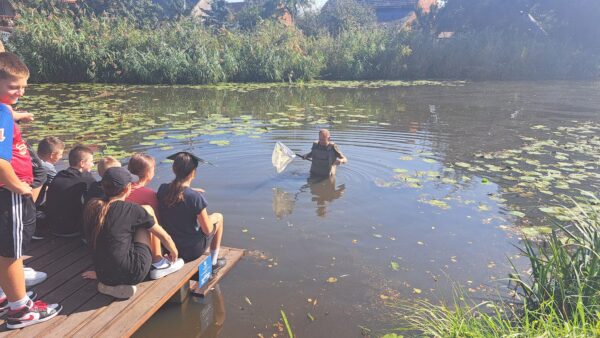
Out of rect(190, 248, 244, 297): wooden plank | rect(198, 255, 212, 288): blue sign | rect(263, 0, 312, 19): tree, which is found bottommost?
rect(190, 248, 244, 297): wooden plank

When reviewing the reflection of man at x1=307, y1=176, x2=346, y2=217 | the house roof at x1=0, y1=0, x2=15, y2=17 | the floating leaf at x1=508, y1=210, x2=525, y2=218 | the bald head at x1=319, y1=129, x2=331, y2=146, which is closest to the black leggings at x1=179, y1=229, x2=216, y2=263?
the reflection of man at x1=307, y1=176, x2=346, y2=217

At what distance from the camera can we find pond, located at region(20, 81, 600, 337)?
12.7 ft

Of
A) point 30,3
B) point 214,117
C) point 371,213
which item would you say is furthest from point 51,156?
point 30,3

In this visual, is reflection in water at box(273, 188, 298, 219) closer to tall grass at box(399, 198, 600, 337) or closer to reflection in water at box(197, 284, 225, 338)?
reflection in water at box(197, 284, 225, 338)

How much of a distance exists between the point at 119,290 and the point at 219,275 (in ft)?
3.41

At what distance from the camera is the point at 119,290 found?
3.18 metres

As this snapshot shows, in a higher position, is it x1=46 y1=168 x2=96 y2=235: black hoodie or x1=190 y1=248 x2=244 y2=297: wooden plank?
x1=46 y1=168 x2=96 y2=235: black hoodie

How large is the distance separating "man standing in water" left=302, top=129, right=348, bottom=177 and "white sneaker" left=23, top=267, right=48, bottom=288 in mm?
4632

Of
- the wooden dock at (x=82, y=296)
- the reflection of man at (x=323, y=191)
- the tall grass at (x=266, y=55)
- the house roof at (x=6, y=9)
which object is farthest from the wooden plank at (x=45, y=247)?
the house roof at (x=6, y=9)

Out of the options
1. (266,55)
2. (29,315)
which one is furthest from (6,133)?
(266,55)

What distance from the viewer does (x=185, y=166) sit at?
3.59 metres

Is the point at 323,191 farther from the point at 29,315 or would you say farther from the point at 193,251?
the point at 29,315

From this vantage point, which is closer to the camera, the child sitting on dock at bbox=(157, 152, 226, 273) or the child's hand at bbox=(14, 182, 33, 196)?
the child's hand at bbox=(14, 182, 33, 196)

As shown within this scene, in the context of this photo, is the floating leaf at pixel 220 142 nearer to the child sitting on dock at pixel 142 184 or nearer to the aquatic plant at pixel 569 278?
the child sitting on dock at pixel 142 184
